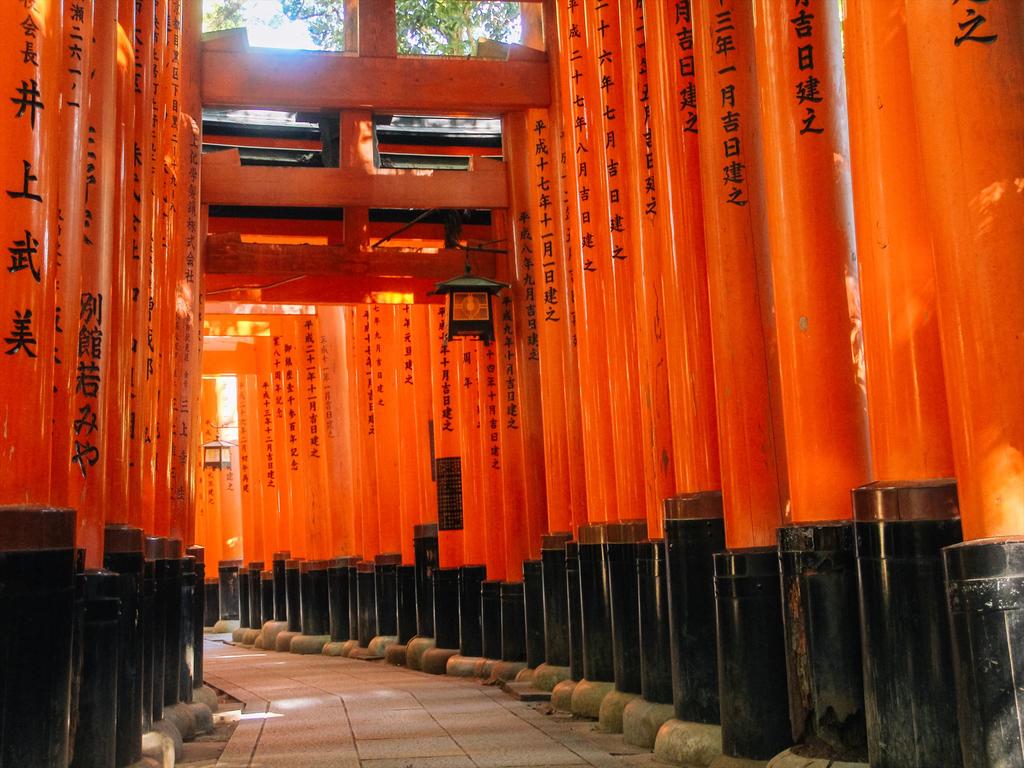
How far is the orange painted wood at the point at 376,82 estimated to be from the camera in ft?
34.6

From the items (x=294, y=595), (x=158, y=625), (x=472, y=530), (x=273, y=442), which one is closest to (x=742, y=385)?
(x=158, y=625)

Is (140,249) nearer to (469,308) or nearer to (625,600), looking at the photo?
(625,600)

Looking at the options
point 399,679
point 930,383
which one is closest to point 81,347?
point 930,383

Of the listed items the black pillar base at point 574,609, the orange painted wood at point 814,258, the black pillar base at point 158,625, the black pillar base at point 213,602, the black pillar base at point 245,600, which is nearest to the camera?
the orange painted wood at point 814,258

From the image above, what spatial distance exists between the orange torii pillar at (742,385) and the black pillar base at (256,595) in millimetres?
16266

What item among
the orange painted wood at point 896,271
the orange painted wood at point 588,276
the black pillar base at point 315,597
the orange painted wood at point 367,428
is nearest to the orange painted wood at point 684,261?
Result: the orange painted wood at point 588,276

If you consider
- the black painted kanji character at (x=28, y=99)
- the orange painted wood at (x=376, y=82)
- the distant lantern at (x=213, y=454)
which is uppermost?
the orange painted wood at (x=376, y=82)

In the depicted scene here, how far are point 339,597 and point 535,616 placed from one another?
20.6 feet

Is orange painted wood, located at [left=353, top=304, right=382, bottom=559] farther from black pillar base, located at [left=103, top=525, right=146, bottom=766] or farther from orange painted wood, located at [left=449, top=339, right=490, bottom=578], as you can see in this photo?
black pillar base, located at [left=103, top=525, right=146, bottom=766]

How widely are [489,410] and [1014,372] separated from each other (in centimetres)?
828

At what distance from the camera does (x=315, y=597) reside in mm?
17047

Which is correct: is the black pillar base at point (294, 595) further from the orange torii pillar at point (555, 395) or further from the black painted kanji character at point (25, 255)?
the black painted kanji character at point (25, 255)

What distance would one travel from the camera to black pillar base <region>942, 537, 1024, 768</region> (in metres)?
3.30

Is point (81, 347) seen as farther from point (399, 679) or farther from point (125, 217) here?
point (399, 679)
